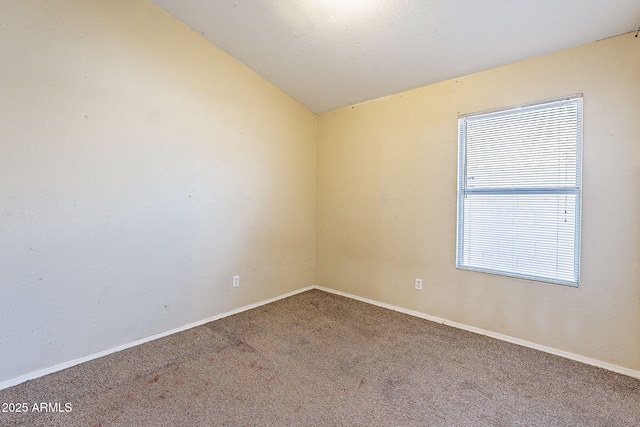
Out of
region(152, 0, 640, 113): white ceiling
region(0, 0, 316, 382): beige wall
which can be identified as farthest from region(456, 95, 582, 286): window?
region(0, 0, 316, 382): beige wall

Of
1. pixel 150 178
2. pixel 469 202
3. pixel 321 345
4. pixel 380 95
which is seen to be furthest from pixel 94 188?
pixel 469 202

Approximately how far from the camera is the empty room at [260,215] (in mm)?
1806

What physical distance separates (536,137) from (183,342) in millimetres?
3372

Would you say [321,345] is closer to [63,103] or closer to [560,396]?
[560,396]

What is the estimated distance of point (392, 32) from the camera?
2.22 meters

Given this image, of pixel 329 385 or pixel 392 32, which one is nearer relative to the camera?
pixel 329 385

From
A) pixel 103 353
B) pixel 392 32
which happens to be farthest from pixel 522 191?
pixel 103 353

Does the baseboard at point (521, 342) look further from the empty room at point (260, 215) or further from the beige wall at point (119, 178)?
the beige wall at point (119, 178)

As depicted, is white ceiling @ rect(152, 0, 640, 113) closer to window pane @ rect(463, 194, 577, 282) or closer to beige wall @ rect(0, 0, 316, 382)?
beige wall @ rect(0, 0, 316, 382)

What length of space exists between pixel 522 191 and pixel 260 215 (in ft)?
8.36

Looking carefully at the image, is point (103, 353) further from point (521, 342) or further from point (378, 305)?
point (521, 342)

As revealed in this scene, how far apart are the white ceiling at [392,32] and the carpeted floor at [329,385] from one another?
238 cm

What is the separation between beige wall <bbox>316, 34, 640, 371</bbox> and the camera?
203 centimetres

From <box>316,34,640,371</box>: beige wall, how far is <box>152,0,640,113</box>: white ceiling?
21cm
